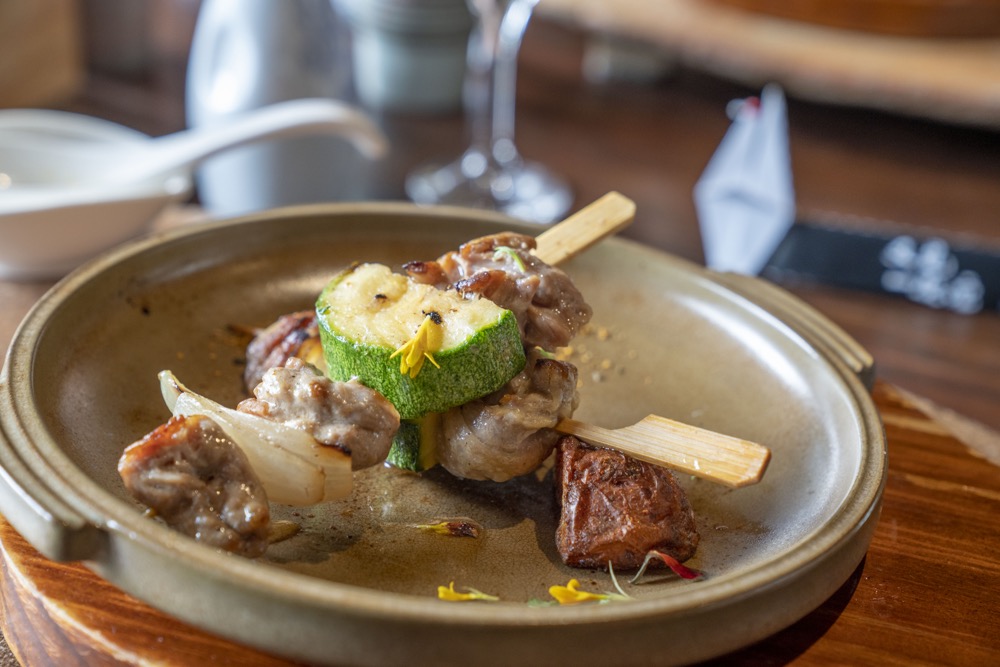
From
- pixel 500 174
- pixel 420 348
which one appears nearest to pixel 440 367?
pixel 420 348

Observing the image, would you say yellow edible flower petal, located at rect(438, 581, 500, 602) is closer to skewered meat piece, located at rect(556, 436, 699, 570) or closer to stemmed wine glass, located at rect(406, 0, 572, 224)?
skewered meat piece, located at rect(556, 436, 699, 570)

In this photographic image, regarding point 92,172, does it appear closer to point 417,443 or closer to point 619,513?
point 417,443

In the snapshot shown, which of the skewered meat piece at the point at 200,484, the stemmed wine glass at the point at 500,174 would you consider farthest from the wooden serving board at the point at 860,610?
the stemmed wine glass at the point at 500,174

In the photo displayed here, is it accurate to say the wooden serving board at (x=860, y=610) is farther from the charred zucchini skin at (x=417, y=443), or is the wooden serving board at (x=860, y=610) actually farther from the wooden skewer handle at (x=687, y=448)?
the charred zucchini skin at (x=417, y=443)

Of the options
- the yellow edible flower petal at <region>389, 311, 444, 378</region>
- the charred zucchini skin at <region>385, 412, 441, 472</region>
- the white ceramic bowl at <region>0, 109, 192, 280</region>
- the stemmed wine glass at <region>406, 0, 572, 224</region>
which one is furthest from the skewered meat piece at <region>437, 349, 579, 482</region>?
the stemmed wine glass at <region>406, 0, 572, 224</region>

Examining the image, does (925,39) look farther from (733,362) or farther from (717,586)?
(717,586)

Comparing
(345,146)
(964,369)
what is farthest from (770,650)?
(345,146)
